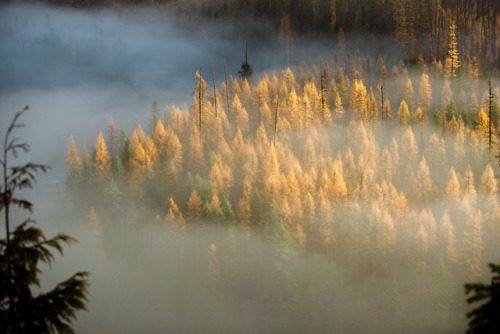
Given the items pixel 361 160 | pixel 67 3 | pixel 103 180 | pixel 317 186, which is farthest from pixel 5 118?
pixel 361 160

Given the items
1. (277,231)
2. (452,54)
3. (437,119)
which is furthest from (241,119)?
(452,54)

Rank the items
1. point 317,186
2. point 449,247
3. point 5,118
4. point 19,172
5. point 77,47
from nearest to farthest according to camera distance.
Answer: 1. point 19,172
2. point 449,247
3. point 317,186
4. point 5,118
5. point 77,47

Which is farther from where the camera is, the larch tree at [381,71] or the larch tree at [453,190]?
the larch tree at [381,71]

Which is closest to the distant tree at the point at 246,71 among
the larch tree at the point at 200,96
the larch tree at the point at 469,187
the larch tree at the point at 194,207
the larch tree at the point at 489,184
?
the larch tree at the point at 200,96

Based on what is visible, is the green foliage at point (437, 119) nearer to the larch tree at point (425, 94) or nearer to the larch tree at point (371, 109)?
the larch tree at point (425, 94)

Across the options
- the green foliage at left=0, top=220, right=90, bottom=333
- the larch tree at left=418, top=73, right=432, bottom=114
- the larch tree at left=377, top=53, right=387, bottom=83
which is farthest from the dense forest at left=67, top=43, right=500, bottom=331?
the green foliage at left=0, top=220, right=90, bottom=333

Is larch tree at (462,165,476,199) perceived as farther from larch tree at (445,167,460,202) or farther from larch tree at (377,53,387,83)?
larch tree at (377,53,387,83)

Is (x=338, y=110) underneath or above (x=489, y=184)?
above

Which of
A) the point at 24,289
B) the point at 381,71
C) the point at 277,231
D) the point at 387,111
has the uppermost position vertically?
the point at 381,71

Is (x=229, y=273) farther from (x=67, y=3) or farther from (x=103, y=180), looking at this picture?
(x=67, y=3)

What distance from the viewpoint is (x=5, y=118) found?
7212 centimetres

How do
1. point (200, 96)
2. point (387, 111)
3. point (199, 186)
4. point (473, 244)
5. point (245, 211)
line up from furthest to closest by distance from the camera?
point (387, 111), point (200, 96), point (199, 186), point (245, 211), point (473, 244)

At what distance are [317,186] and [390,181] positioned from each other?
32.8 ft

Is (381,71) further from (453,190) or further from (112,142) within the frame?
(112,142)
